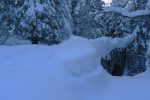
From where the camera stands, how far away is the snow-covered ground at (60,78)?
4.90m

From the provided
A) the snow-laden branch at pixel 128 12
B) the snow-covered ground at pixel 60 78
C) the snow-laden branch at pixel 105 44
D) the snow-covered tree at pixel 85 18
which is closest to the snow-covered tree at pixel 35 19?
the snow-laden branch at pixel 105 44

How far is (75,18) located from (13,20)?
426 inches

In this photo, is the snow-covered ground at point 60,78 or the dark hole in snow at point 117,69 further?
the dark hole in snow at point 117,69

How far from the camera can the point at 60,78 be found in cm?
568

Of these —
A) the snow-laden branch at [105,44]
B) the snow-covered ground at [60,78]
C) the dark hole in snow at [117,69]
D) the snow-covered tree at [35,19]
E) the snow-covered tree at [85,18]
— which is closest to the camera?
the snow-covered ground at [60,78]

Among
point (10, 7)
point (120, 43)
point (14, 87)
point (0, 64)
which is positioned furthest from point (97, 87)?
point (10, 7)

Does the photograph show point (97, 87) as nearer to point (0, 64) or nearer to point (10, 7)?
point (0, 64)

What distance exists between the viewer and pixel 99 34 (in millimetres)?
26734

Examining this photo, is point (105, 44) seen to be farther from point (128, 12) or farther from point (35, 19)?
point (35, 19)

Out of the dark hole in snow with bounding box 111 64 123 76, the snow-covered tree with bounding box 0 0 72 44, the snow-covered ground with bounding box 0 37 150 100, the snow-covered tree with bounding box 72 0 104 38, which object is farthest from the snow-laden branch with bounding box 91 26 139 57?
the snow-covered tree with bounding box 72 0 104 38

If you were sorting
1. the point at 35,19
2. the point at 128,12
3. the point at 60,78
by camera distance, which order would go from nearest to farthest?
the point at 60,78 < the point at 128,12 < the point at 35,19

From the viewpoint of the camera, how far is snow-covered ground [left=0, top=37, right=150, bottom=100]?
16.1 ft

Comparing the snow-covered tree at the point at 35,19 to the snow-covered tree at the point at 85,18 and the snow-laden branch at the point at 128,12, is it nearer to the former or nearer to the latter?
the snow-laden branch at the point at 128,12

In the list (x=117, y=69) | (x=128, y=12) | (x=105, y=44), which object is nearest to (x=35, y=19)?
(x=105, y=44)
